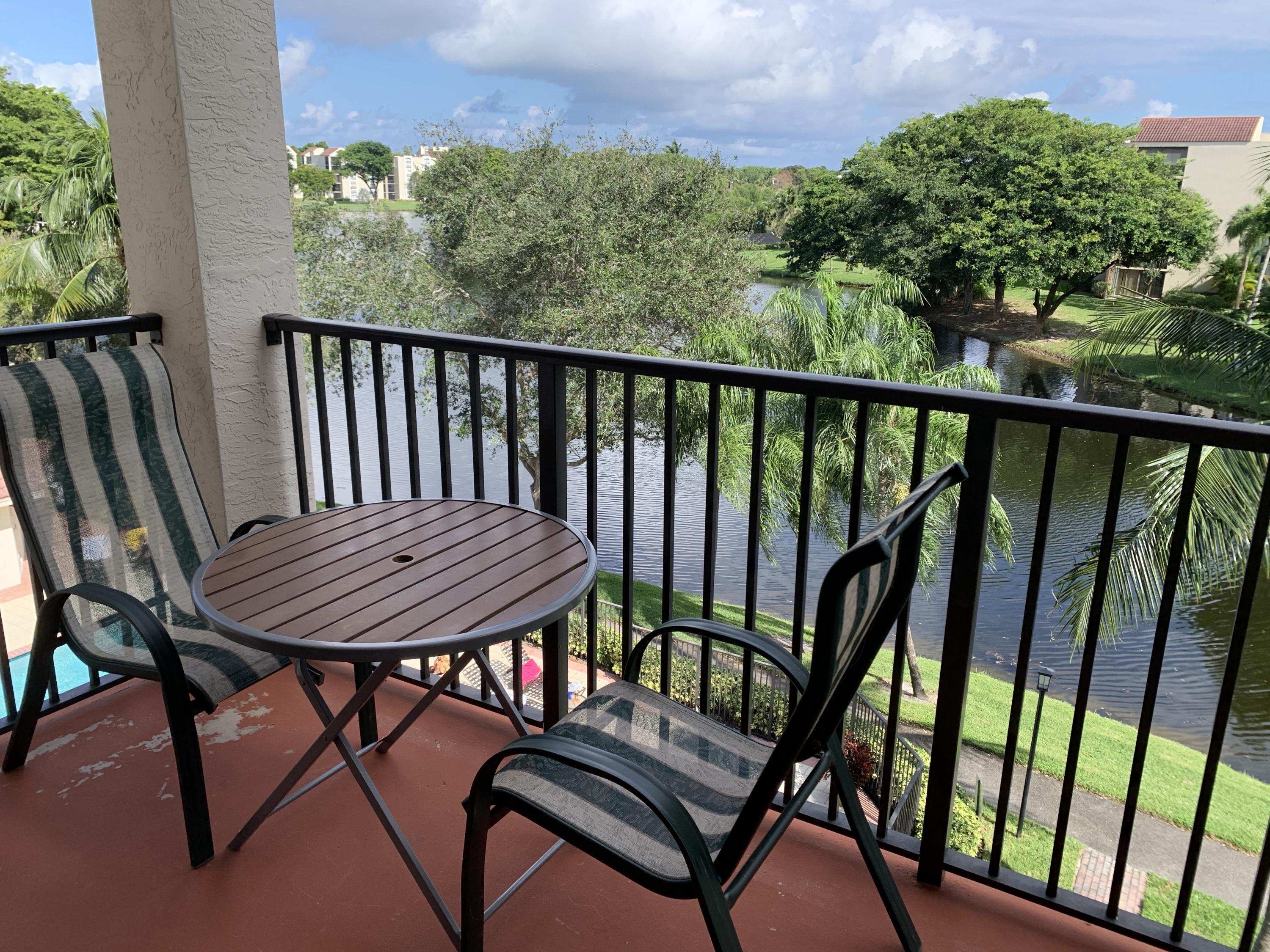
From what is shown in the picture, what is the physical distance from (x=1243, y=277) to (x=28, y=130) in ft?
130

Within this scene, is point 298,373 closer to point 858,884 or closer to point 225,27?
point 225,27

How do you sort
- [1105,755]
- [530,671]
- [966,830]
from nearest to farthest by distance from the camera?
[966,830] < [1105,755] < [530,671]

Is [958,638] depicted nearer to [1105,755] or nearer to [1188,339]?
[1188,339]

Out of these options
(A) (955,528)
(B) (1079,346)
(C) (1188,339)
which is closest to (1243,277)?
(B) (1079,346)

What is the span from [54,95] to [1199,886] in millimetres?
39631

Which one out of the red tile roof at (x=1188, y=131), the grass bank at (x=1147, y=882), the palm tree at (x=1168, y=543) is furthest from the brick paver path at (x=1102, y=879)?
the red tile roof at (x=1188, y=131)

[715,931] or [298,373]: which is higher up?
[298,373]

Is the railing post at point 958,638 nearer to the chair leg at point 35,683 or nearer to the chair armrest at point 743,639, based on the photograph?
the chair armrest at point 743,639

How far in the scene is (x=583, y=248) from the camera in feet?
53.3

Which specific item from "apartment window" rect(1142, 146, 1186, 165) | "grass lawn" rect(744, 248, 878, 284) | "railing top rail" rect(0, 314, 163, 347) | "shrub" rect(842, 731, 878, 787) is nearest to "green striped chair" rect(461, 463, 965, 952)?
"railing top rail" rect(0, 314, 163, 347)

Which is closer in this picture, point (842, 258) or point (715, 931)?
point (715, 931)

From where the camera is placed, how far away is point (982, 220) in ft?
93.9

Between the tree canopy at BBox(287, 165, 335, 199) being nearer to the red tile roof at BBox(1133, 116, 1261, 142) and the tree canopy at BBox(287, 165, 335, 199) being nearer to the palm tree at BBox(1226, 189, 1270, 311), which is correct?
the palm tree at BBox(1226, 189, 1270, 311)

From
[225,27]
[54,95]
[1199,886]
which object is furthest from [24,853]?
[54,95]
